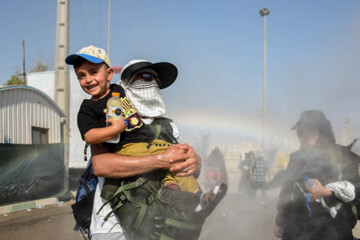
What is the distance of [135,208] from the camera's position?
6.11 ft

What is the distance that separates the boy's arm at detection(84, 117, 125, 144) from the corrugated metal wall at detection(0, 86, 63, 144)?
10.6 metres

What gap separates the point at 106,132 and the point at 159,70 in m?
0.74

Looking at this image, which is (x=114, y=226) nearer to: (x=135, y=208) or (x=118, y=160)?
(x=135, y=208)

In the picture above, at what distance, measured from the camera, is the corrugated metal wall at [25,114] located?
1113cm

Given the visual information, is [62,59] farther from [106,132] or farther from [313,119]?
[106,132]

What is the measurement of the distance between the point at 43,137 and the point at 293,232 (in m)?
12.8

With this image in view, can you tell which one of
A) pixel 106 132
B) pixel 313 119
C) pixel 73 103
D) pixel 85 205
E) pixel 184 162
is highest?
pixel 73 103

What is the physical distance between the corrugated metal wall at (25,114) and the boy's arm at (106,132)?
10.6 m

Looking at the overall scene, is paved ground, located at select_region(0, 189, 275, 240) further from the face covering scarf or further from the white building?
the white building

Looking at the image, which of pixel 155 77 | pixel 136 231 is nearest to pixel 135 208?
pixel 136 231

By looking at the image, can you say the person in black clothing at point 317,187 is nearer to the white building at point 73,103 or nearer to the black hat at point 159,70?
the black hat at point 159,70

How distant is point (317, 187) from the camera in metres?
2.91

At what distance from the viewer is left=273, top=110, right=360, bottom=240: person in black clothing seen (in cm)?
295

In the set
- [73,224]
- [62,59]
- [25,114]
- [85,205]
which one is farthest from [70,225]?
[62,59]
